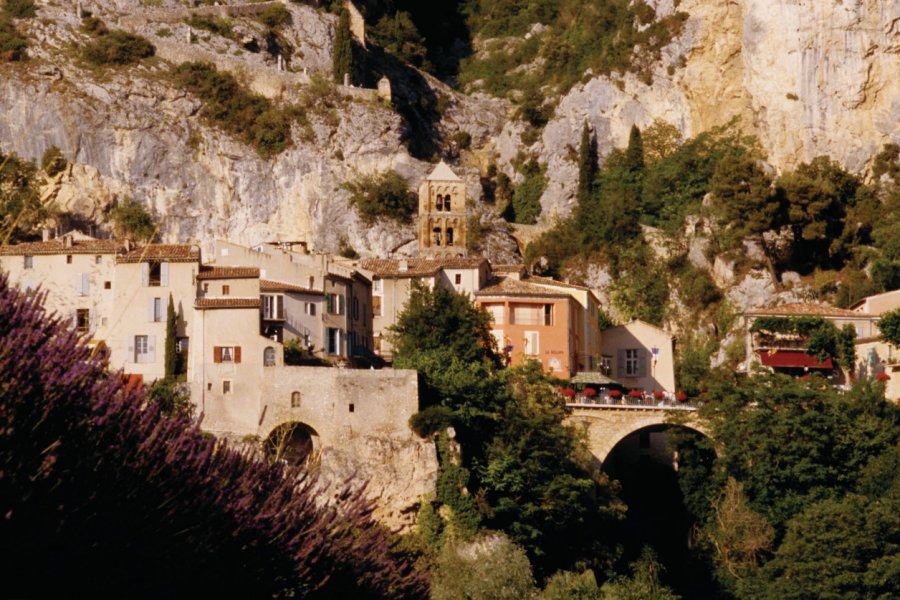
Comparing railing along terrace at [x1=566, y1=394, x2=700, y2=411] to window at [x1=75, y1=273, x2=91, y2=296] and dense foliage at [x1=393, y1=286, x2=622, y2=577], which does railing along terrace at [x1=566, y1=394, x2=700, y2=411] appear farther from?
window at [x1=75, y1=273, x2=91, y2=296]

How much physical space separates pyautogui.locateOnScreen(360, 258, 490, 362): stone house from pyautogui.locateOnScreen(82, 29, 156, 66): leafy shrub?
93.4 feet

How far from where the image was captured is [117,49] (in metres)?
93.9

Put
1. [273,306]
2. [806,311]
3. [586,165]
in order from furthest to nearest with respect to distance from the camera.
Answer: [586,165] < [806,311] < [273,306]

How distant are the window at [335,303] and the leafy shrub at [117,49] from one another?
3293 cm

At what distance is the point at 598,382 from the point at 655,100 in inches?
1287

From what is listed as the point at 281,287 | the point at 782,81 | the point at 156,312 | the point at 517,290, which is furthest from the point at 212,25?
the point at 156,312

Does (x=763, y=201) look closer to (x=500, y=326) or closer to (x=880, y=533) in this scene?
(x=500, y=326)

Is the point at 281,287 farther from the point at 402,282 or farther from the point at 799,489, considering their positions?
the point at 799,489

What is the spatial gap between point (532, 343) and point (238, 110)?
29083mm

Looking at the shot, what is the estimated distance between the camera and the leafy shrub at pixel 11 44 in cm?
9312

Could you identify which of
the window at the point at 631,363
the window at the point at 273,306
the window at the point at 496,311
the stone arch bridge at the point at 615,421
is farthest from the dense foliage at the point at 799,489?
the window at the point at 273,306

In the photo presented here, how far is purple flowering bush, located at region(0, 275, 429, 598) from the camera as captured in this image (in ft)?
73.2

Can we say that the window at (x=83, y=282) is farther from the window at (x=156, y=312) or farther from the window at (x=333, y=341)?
the window at (x=333, y=341)

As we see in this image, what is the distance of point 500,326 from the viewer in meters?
69.4
